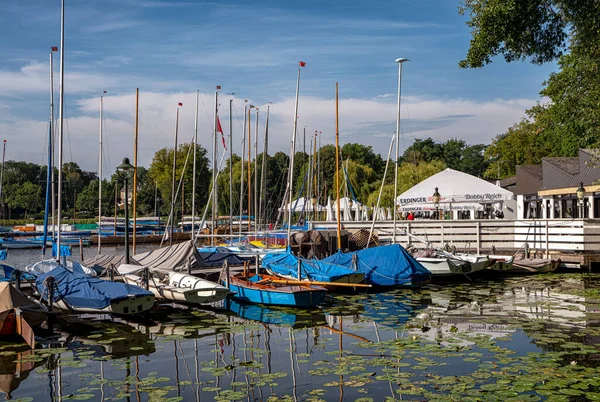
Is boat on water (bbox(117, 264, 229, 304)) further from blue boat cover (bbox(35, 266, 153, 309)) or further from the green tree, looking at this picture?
the green tree

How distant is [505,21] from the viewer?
17266 millimetres

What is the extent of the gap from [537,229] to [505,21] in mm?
19701

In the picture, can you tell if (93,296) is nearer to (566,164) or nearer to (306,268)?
(306,268)

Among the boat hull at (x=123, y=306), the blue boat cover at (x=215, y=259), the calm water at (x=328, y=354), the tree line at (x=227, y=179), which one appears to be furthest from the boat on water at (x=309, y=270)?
the tree line at (x=227, y=179)

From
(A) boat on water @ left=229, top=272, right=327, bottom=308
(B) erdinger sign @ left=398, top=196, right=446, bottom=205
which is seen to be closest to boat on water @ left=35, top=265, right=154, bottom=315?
(A) boat on water @ left=229, top=272, right=327, bottom=308

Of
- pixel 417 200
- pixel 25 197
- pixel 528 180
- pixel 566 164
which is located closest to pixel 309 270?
pixel 417 200

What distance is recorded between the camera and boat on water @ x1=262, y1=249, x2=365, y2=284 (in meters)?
24.2

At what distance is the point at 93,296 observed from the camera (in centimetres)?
1845

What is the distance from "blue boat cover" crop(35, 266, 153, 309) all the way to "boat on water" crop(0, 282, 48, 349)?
1.36m

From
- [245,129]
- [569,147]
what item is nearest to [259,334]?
[245,129]

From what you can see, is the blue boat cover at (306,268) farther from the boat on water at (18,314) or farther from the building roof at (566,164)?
the building roof at (566,164)

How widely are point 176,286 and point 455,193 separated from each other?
19.7 meters

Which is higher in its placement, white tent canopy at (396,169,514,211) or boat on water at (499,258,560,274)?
white tent canopy at (396,169,514,211)

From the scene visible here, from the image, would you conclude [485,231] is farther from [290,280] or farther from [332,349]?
[332,349]
